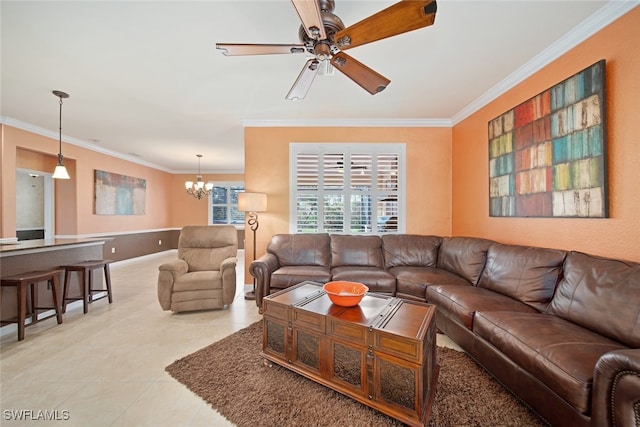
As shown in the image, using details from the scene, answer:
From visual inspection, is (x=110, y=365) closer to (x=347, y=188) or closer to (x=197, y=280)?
(x=197, y=280)

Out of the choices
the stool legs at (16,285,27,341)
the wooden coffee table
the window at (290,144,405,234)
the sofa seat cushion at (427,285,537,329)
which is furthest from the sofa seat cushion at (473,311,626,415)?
the stool legs at (16,285,27,341)

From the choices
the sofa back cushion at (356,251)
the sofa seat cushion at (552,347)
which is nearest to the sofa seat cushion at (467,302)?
the sofa seat cushion at (552,347)

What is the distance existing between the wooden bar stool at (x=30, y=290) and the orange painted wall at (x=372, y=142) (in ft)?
7.19

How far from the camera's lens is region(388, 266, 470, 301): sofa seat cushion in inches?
105

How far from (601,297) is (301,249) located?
9.30 ft

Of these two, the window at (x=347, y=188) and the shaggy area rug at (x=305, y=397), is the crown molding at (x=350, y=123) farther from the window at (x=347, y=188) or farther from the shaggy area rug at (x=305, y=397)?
the shaggy area rug at (x=305, y=397)

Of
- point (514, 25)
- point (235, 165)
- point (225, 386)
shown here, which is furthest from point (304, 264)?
point (235, 165)

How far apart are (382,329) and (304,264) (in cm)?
205

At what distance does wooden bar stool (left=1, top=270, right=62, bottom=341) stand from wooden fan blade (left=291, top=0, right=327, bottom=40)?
3.39m

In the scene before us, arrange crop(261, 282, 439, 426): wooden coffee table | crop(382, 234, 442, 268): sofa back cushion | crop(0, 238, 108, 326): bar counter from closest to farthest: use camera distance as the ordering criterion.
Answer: crop(261, 282, 439, 426): wooden coffee table
crop(0, 238, 108, 326): bar counter
crop(382, 234, 442, 268): sofa back cushion

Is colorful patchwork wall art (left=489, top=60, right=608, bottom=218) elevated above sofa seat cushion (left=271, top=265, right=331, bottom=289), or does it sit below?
above

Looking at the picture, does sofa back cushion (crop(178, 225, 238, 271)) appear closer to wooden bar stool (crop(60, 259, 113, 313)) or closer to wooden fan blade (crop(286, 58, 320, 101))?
wooden bar stool (crop(60, 259, 113, 313))

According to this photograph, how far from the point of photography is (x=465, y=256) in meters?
2.89

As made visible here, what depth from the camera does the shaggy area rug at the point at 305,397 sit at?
147 cm
